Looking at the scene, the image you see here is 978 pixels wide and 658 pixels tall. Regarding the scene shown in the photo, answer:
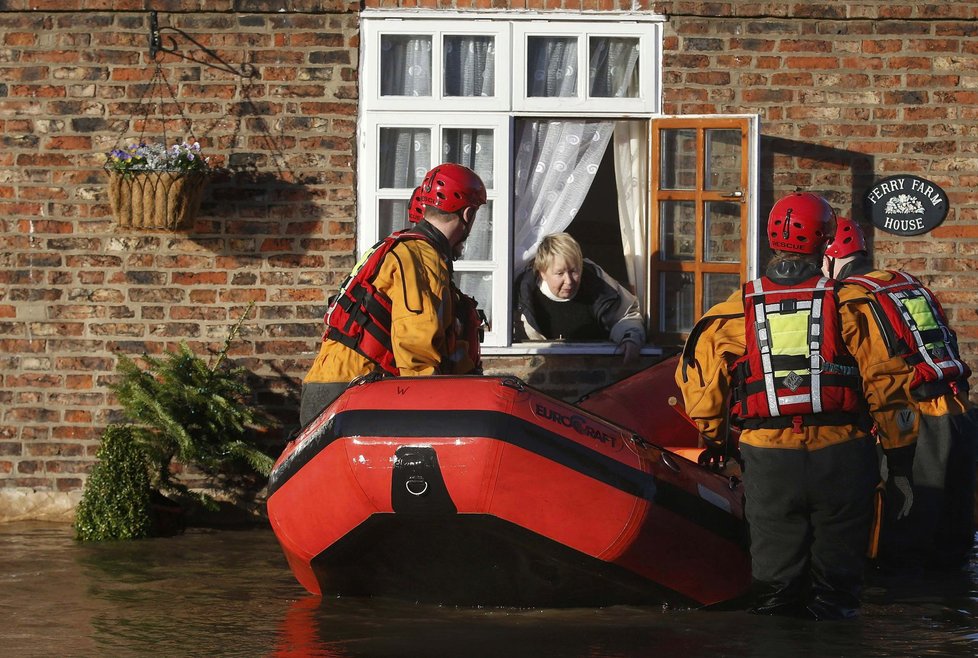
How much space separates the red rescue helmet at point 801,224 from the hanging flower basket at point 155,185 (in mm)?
3294

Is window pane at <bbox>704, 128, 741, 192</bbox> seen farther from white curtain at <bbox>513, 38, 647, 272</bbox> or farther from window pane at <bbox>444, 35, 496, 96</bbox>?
window pane at <bbox>444, 35, 496, 96</bbox>

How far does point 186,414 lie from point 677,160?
2.91m

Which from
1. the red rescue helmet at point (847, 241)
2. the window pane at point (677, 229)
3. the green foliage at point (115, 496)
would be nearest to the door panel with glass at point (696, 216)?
the window pane at point (677, 229)

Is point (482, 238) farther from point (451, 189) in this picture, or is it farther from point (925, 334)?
point (925, 334)

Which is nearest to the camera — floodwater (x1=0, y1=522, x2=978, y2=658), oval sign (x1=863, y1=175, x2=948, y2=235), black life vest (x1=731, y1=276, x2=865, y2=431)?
floodwater (x1=0, y1=522, x2=978, y2=658)

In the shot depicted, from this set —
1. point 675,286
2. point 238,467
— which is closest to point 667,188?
point 675,286

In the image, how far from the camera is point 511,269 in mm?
7430

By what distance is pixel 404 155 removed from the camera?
7.41 meters

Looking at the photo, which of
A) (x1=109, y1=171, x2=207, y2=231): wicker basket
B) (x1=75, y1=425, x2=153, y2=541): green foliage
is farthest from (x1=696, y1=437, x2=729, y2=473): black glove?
(x1=109, y1=171, x2=207, y2=231): wicker basket

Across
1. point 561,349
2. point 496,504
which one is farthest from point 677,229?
point 496,504

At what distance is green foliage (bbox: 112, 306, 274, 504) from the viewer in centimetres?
695

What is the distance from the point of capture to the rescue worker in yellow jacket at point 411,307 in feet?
17.3

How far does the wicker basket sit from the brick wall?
0.30m

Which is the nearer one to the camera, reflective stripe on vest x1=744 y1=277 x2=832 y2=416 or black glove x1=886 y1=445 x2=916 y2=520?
reflective stripe on vest x1=744 y1=277 x2=832 y2=416
